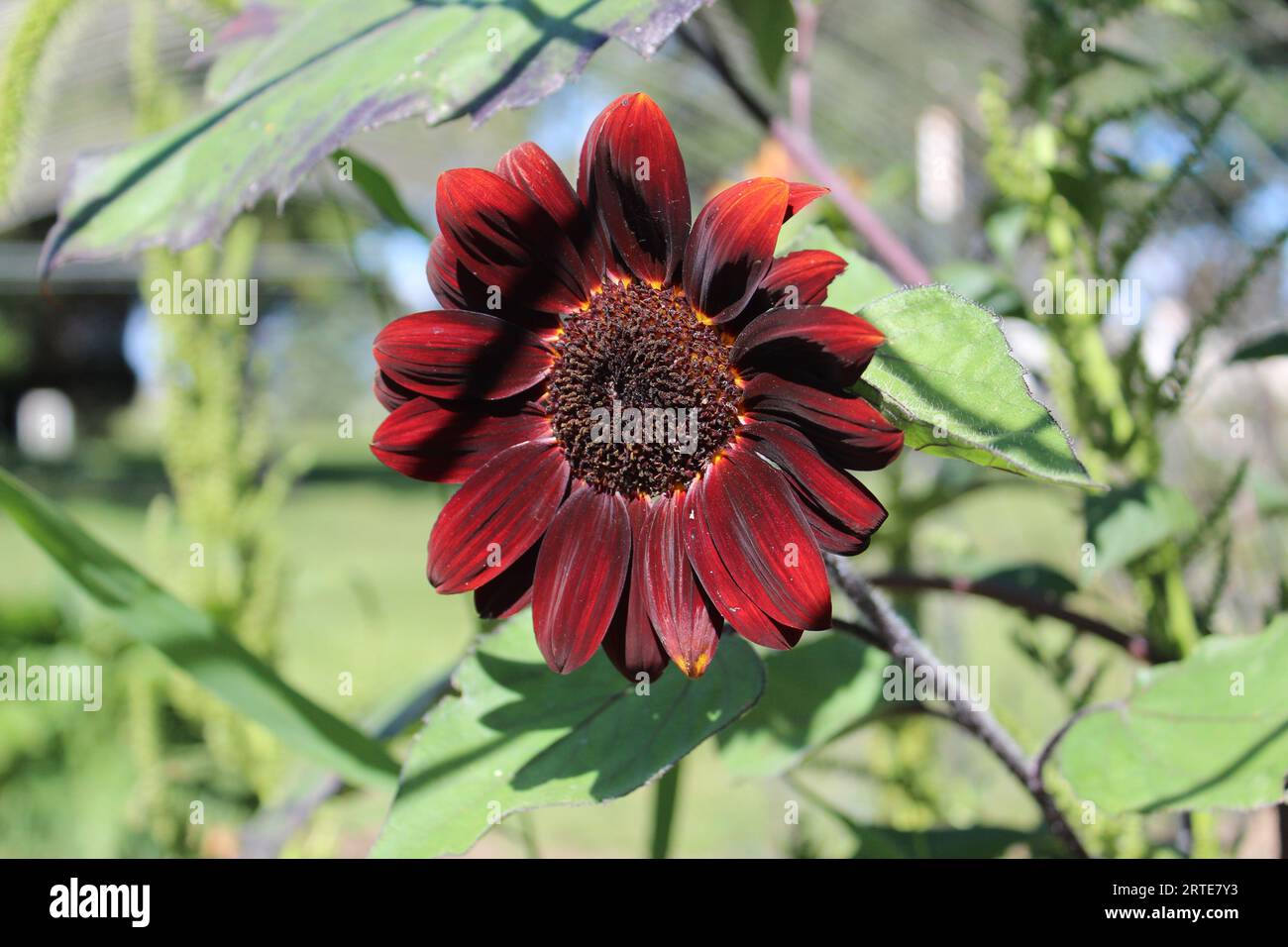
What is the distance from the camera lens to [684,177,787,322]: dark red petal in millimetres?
312

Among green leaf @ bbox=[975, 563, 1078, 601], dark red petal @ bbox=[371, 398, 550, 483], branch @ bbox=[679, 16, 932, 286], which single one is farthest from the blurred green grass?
dark red petal @ bbox=[371, 398, 550, 483]

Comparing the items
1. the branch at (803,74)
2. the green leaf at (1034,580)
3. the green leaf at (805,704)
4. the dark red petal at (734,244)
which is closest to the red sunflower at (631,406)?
the dark red petal at (734,244)

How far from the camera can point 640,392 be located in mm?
364

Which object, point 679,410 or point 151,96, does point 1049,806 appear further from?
point 151,96

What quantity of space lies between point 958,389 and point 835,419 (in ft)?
0.12

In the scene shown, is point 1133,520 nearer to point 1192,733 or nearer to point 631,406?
point 1192,733

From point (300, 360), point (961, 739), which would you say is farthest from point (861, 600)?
point (300, 360)

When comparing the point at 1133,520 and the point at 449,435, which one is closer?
the point at 449,435

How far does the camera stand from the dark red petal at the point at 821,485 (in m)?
0.30

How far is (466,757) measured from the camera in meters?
0.39

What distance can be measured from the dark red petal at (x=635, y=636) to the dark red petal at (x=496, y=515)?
0.03m

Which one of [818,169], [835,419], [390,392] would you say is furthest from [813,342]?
[818,169]

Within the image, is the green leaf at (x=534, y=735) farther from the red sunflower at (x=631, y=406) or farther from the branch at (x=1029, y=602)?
the branch at (x=1029, y=602)
